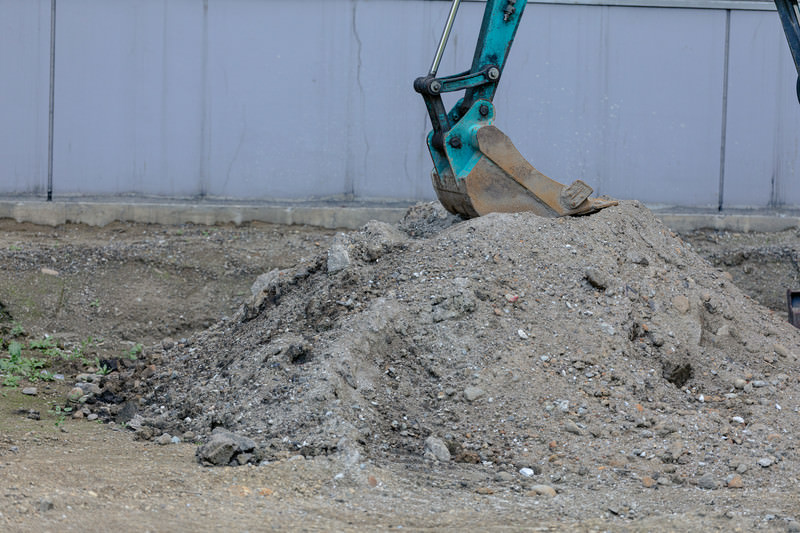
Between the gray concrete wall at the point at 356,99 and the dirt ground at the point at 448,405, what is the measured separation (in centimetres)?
357

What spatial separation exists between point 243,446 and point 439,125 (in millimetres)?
2576

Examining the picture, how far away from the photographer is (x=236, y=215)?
949cm

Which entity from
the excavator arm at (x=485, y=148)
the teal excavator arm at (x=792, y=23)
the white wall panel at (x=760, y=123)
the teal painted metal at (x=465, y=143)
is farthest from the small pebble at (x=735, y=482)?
the white wall panel at (x=760, y=123)

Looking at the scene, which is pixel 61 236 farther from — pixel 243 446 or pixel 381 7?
pixel 243 446

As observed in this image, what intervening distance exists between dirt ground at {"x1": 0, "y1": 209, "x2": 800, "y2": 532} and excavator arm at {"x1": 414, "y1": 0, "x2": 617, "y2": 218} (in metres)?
0.22

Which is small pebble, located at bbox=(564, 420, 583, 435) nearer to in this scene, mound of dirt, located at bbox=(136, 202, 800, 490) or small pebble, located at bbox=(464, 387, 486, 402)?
mound of dirt, located at bbox=(136, 202, 800, 490)

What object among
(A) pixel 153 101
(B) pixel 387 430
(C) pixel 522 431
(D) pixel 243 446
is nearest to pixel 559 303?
(C) pixel 522 431

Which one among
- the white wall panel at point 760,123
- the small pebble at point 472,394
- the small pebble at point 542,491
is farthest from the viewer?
the white wall panel at point 760,123

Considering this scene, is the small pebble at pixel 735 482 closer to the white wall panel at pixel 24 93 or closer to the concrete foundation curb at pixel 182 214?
the concrete foundation curb at pixel 182 214

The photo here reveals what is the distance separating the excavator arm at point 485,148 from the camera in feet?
19.1

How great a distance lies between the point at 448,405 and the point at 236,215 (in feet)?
17.3

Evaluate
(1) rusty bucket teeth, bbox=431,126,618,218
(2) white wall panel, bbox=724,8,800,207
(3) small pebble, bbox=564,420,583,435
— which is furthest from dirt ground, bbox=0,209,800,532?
(2) white wall panel, bbox=724,8,800,207

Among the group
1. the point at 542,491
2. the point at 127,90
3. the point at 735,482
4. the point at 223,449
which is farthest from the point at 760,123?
the point at 223,449

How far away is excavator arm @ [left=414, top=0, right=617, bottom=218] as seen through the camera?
5816 millimetres
